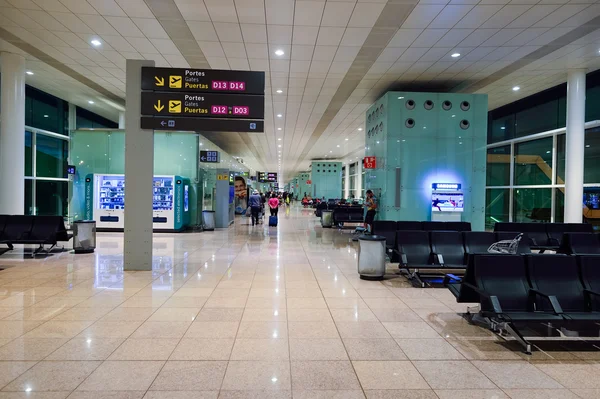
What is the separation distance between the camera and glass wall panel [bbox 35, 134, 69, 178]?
17.8m

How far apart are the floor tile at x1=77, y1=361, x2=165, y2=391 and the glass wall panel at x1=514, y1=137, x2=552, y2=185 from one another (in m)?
17.6

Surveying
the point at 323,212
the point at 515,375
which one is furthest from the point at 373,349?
the point at 323,212

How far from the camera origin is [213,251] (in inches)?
457

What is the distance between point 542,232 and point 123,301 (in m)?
10.9

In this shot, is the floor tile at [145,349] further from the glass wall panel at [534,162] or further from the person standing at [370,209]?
the glass wall panel at [534,162]

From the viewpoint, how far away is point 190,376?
141 inches

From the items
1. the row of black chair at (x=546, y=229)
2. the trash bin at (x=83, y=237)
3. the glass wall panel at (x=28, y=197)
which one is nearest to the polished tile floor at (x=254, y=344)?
the trash bin at (x=83, y=237)

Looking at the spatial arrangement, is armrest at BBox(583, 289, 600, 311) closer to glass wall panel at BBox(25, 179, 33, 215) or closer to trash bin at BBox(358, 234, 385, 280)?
trash bin at BBox(358, 234, 385, 280)

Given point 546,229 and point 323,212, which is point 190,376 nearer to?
point 546,229

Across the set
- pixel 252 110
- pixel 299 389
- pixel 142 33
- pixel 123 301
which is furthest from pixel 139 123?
pixel 299 389

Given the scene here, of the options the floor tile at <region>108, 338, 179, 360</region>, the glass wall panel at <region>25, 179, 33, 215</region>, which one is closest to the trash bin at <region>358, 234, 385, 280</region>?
the floor tile at <region>108, 338, 179, 360</region>

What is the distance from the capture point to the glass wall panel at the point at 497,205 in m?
19.3

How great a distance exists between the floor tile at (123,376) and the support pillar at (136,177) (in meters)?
5.11

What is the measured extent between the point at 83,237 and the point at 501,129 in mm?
20061
